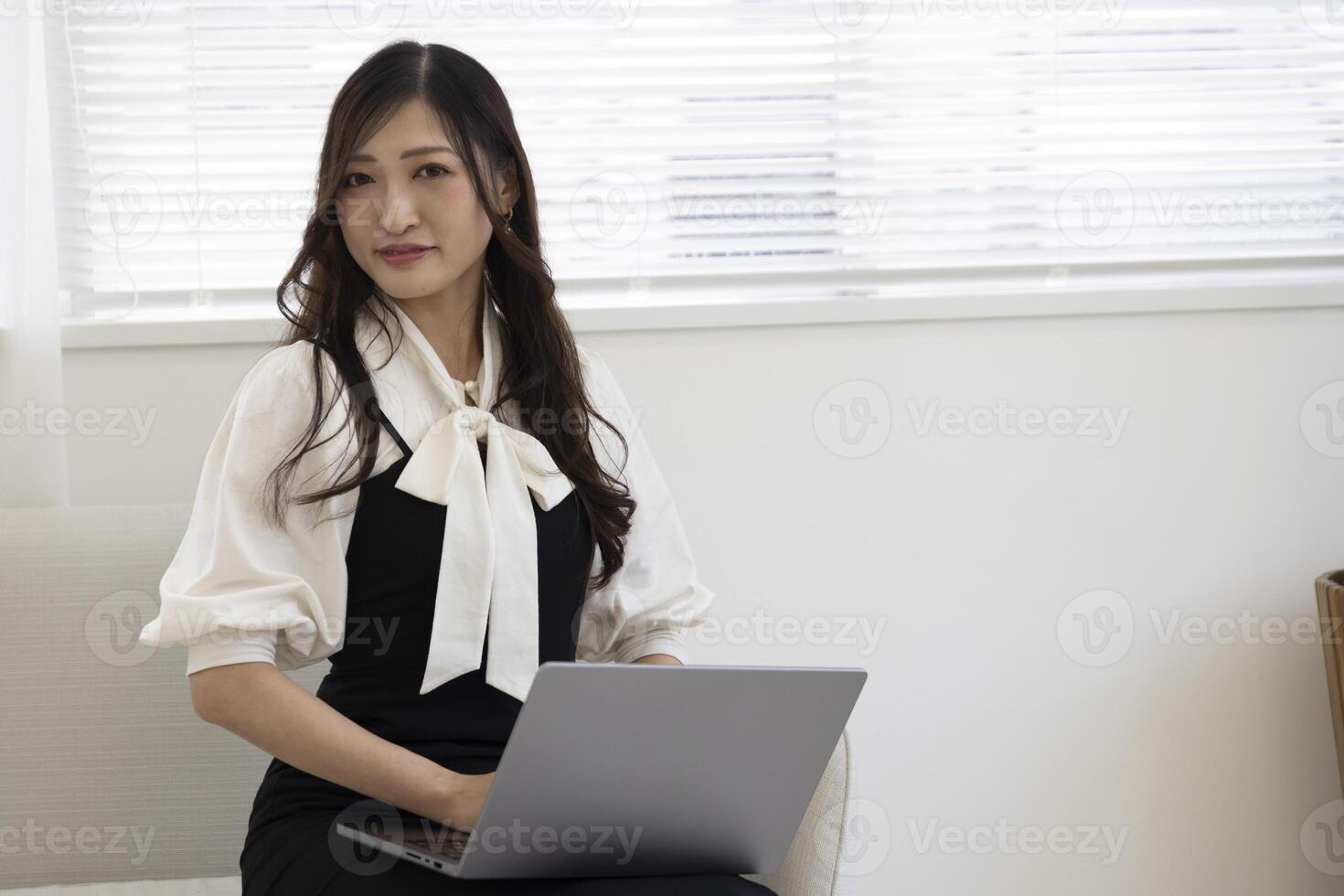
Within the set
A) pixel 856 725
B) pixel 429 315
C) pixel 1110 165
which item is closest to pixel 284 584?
pixel 429 315

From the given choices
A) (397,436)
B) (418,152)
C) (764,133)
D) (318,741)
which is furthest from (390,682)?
(764,133)

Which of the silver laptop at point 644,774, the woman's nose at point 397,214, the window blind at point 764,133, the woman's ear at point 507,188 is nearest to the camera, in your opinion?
the silver laptop at point 644,774

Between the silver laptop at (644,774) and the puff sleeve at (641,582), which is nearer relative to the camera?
the silver laptop at (644,774)

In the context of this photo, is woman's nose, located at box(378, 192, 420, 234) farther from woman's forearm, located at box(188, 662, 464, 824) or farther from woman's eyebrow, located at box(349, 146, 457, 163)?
woman's forearm, located at box(188, 662, 464, 824)

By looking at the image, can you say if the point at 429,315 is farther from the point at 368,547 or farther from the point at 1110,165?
the point at 1110,165

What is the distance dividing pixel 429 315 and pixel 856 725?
96cm

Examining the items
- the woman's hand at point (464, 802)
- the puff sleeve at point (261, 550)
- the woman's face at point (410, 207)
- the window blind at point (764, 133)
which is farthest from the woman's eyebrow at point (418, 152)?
the woman's hand at point (464, 802)

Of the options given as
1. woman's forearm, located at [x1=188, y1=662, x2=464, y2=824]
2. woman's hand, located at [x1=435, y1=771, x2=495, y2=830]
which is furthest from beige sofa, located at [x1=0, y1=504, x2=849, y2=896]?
woman's hand, located at [x1=435, y1=771, x2=495, y2=830]

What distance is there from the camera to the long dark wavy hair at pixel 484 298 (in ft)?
4.51

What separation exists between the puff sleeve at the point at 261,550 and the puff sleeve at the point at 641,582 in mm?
350

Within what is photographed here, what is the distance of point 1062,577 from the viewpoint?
1.96 meters

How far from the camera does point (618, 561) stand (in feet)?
4.94

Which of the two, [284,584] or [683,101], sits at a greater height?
[683,101]

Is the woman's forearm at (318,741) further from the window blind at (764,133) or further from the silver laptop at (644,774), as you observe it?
the window blind at (764,133)
